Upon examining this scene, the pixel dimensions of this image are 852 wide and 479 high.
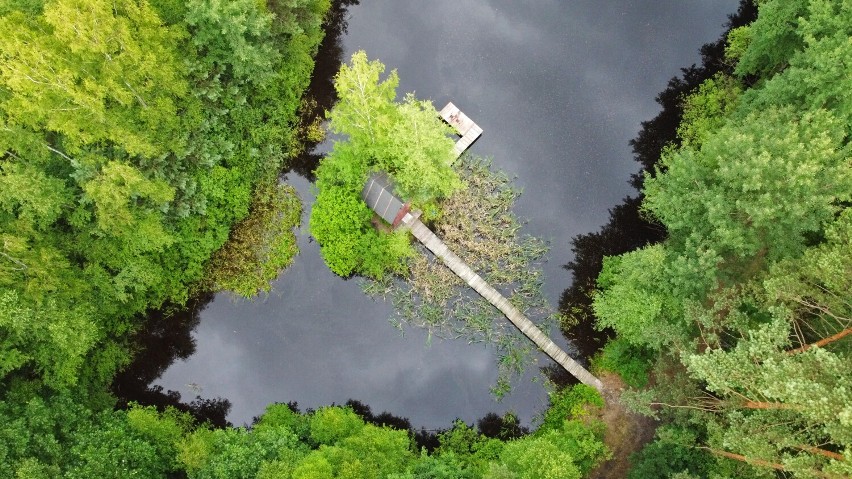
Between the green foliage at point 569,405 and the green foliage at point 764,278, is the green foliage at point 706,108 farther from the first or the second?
the green foliage at point 569,405

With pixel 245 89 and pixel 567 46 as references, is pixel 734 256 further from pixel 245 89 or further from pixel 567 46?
pixel 245 89

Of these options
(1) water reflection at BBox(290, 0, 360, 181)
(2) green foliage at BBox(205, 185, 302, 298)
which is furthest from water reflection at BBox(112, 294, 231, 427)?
(1) water reflection at BBox(290, 0, 360, 181)

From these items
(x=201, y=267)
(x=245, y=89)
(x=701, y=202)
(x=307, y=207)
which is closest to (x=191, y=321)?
(x=201, y=267)

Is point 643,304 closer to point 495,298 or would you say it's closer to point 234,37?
point 495,298

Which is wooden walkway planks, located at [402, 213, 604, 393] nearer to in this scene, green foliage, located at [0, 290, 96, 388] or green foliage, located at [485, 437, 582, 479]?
green foliage, located at [485, 437, 582, 479]

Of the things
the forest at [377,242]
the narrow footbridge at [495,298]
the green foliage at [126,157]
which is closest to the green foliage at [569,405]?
the forest at [377,242]

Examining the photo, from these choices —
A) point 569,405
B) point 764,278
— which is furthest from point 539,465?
point 764,278

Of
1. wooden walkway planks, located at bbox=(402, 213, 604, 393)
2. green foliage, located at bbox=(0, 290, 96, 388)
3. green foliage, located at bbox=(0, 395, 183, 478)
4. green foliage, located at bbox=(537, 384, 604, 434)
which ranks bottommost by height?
green foliage, located at bbox=(0, 395, 183, 478)
